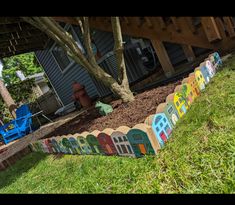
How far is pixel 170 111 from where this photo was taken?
302 centimetres

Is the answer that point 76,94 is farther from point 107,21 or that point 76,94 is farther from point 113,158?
point 113,158

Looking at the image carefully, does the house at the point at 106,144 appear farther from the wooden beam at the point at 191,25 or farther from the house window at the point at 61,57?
the house window at the point at 61,57

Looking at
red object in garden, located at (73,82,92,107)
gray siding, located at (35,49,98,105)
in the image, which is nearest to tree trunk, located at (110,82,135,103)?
red object in garden, located at (73,82,92,107)

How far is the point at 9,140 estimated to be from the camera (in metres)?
10.2

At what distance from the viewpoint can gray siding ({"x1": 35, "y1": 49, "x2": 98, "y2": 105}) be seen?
10398 mm

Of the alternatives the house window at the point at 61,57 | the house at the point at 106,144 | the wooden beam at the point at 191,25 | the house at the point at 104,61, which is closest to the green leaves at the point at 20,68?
the house at the point at 104,61

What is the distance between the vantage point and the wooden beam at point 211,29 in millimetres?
4848

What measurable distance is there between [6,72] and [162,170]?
52368mm

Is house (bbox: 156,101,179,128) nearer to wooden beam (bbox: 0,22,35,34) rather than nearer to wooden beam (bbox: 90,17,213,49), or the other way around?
wooden beam (bbox: 90,17,213,49)

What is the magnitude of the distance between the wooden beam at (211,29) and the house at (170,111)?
2.46m

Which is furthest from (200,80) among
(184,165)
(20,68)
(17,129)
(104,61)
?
(20,68)

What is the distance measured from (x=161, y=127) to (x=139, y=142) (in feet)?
0.93

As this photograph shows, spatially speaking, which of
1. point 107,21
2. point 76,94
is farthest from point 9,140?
point 107,21
